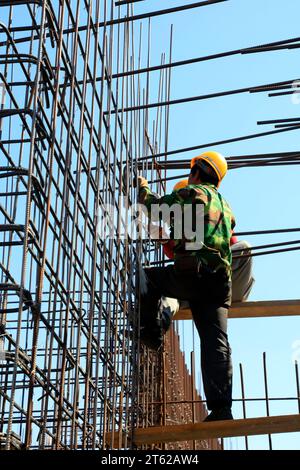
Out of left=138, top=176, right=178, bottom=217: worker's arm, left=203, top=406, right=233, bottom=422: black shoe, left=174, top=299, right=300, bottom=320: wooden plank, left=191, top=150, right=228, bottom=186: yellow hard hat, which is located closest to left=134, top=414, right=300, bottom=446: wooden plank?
left=203, top=406, right=233, bottom=422: black shoe

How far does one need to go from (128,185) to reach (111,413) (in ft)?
5.93

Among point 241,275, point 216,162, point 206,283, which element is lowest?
point 206,283

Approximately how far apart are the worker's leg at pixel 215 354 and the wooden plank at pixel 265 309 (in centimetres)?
75

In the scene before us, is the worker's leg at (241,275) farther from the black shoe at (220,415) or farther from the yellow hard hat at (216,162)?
the black shoe at (220,415)

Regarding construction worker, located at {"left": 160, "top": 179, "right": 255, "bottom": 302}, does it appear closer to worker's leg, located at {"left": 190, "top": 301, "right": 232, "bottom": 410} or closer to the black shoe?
worker's leg, located at {"left": 190, "top": 301, "right": 232, "bottom": 410}

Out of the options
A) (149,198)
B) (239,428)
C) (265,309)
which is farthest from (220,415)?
(149,198)

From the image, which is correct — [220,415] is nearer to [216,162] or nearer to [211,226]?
[211,226]

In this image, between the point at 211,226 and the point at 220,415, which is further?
the point at 211,226

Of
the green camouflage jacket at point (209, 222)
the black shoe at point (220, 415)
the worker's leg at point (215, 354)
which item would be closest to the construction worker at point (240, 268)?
the green camouflage jacket at point (209, 222)

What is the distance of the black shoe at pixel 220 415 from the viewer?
6.91 m

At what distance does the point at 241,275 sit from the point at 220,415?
1.86m

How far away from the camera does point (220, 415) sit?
22.7 feet
